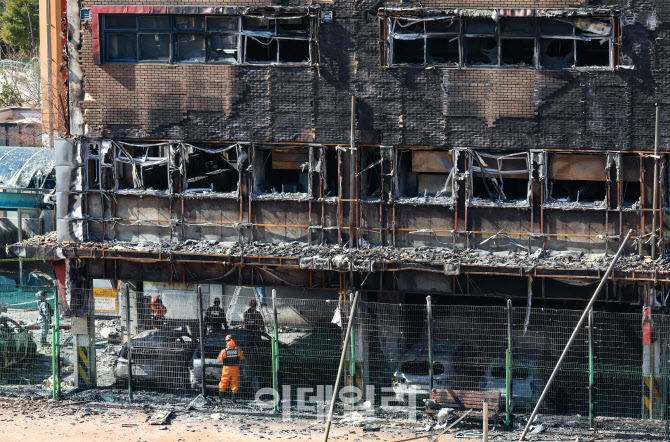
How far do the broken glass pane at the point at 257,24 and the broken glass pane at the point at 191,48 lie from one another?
1.02m

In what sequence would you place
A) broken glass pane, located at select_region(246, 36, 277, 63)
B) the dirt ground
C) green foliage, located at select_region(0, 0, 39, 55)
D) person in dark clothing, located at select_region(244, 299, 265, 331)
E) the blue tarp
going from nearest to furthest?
the dirt ground
broken glass pane, located at select_region(246, 36, 277, 63)
person in dark clothing, located at select_region(244, 299, 265, 331)
the blue tarp
green foliage, located at select_region(0, 0, 39, 55)

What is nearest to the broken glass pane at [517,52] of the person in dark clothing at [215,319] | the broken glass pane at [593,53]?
the broken glass pane at [593,53]

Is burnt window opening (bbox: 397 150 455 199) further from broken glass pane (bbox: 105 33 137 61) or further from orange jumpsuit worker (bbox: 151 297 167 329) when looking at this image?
broken glass pane (bbox: 105 33 137 61)

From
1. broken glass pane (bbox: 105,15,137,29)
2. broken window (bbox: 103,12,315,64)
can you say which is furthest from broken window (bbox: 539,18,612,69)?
broken glass pane (bbox: 105,15,137,29)

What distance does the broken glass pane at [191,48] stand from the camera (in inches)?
964

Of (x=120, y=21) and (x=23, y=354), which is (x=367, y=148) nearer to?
(x=120, y=21)

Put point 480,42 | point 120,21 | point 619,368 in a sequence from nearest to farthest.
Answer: point 619,368 → point 480,42 → point 120,21

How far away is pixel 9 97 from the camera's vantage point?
171 ft

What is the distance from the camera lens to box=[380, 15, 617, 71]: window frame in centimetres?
2286

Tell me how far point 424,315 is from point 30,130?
2585cm

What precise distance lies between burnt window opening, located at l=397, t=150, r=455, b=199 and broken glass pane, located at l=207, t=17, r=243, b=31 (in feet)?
15.4

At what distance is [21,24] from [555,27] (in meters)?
39.7

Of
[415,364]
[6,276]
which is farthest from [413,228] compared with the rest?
[6,276]

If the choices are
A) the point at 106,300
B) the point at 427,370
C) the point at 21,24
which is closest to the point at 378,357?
the point at 427,370
